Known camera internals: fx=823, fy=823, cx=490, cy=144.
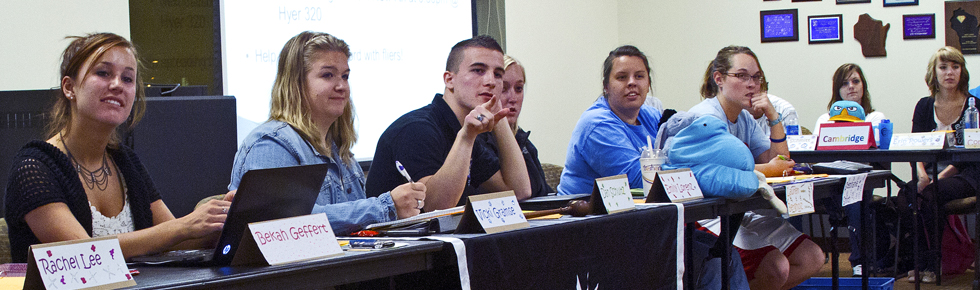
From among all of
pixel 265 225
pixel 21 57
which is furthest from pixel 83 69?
pixel 21 57

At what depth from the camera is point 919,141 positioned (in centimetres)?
340

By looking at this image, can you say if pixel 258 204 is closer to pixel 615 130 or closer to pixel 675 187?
pixel 675 187

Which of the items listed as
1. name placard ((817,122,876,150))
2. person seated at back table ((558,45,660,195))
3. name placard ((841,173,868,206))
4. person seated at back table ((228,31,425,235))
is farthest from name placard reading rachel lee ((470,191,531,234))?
name placard ((817,122,876,150))

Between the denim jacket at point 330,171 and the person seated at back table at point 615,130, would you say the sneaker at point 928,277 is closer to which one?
the person seated at back table at point 615,130

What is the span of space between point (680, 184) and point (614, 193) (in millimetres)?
302

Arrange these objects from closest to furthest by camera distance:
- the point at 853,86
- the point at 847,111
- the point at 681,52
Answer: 1. the point at 847,111
2. the point at 853,86
3. the point at 681,52

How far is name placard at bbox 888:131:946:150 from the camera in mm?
3338

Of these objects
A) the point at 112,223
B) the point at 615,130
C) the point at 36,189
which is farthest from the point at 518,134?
the point at 36,189

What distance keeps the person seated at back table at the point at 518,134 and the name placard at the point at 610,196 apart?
53 centimetres

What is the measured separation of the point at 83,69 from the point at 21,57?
1435 mm

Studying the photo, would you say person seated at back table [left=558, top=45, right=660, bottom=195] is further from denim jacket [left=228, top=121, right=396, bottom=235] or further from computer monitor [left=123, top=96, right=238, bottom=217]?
computer monitor [left=123, top=96, right=238, bottom=217]

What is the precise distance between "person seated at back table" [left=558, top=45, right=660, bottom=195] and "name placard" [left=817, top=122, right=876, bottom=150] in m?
1.23

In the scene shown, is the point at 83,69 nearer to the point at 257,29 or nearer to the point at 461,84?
the point at 461,84

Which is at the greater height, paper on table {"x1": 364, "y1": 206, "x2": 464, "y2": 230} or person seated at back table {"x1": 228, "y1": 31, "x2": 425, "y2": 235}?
person seated at back table {"x1": 228, "y1": 31, "x2": 425, "y2": 235}
